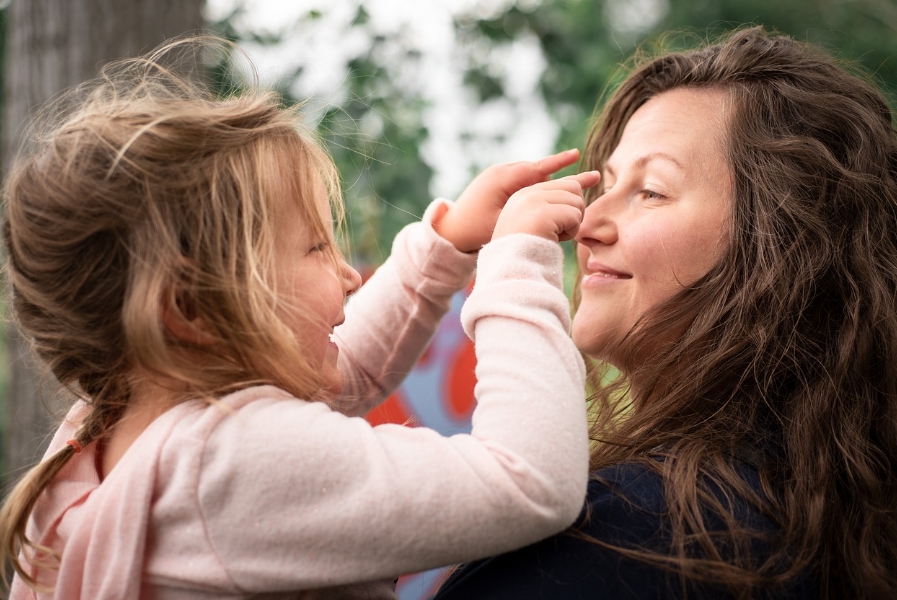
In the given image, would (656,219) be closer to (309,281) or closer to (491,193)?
(491,193)

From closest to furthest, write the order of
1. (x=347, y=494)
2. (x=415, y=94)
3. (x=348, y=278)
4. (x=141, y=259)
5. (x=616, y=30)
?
1. (x=347, y=494)
2. (x=141, y=259)
3. (x=348, y=278)
4. (x=415, y=94)
5. (x=616, y=30)

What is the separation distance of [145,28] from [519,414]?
6.14ft

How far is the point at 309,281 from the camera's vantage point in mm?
1462

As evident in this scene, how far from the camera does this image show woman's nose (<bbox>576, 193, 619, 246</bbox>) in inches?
70.2

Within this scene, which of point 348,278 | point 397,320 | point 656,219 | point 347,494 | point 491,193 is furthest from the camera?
point 397,320

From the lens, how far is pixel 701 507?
4.33 feet

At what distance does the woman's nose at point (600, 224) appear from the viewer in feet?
5.85

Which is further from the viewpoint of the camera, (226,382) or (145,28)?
(145,28)

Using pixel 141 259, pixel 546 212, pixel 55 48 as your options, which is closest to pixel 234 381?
pixel 141 259

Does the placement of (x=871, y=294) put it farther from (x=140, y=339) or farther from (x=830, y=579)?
(x=140, y=339)

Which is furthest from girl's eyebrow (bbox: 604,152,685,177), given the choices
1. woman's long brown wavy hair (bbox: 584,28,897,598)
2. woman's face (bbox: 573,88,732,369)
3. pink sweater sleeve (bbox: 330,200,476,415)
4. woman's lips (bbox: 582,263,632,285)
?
pink sweater sleeve (bbox: 330,200,476,415)

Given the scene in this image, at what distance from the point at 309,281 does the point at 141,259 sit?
0.94 ft

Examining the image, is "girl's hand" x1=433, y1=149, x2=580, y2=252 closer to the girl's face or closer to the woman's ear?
the girl's face

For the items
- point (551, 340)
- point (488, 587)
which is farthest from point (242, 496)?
point (551, 340)
